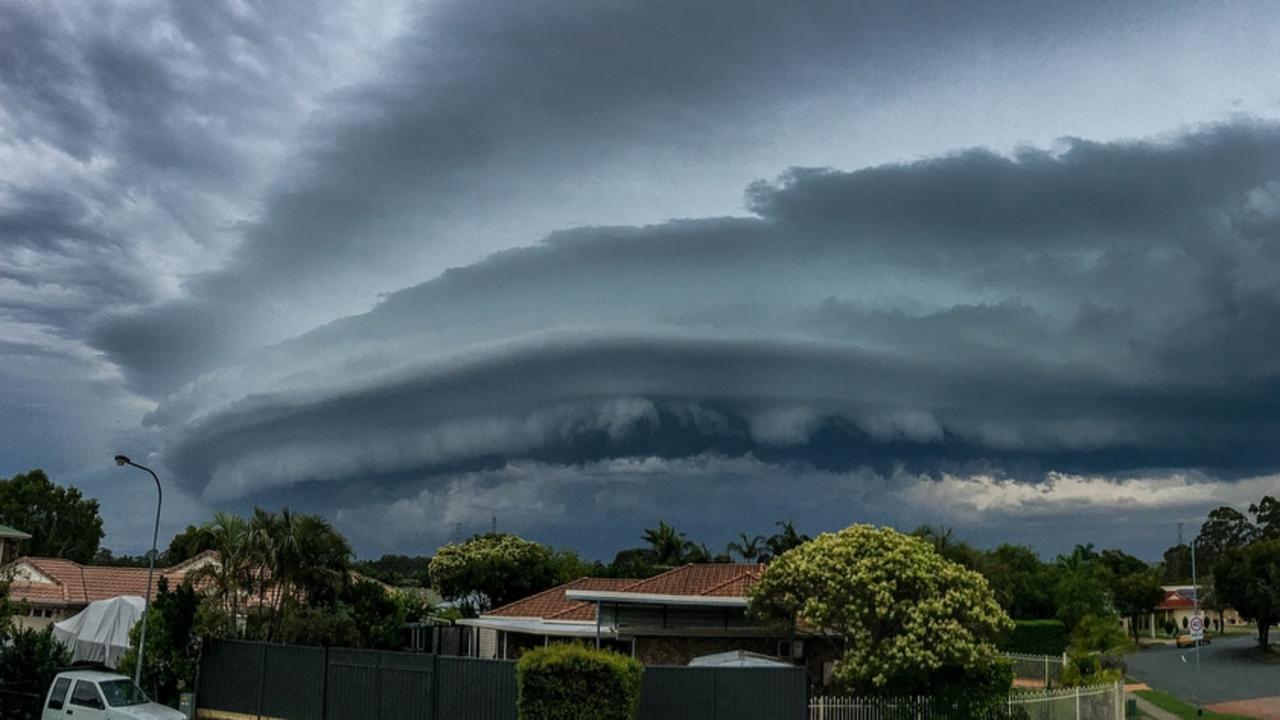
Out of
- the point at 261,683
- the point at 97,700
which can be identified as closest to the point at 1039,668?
the point at 261,683

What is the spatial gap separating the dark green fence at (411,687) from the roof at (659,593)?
16.8 feet

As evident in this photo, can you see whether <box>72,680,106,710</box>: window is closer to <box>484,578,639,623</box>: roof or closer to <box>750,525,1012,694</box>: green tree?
<box>484,578,639,623</box>: roof

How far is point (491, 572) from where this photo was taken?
7306cm

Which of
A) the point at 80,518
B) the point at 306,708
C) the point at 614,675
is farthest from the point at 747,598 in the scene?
the point at 80,518

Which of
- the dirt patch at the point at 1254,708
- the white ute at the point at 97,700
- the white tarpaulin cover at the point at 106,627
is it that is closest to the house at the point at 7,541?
the white tarpaulin cover at the point at 106,627

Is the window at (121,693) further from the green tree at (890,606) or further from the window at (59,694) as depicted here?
the green tree at (890,606)

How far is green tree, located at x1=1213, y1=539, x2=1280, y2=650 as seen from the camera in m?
81.6

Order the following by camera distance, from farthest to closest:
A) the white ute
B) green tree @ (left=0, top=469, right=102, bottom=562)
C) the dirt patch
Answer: green tree @ (left=0, top=469, right=102, bottom=562) < the dirt patch < the white ute

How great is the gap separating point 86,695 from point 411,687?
8015mm

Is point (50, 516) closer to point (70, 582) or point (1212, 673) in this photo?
point (70, 582)

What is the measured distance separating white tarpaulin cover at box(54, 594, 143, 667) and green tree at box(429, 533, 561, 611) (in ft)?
102

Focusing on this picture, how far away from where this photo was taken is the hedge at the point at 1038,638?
221 ft

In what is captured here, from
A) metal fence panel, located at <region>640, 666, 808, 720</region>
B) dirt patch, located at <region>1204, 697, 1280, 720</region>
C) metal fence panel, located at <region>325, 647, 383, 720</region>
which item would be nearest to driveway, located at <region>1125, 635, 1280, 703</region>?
dirt patch, located at <region>1204, 697, 1280, 720</region>

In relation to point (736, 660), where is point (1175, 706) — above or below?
below
